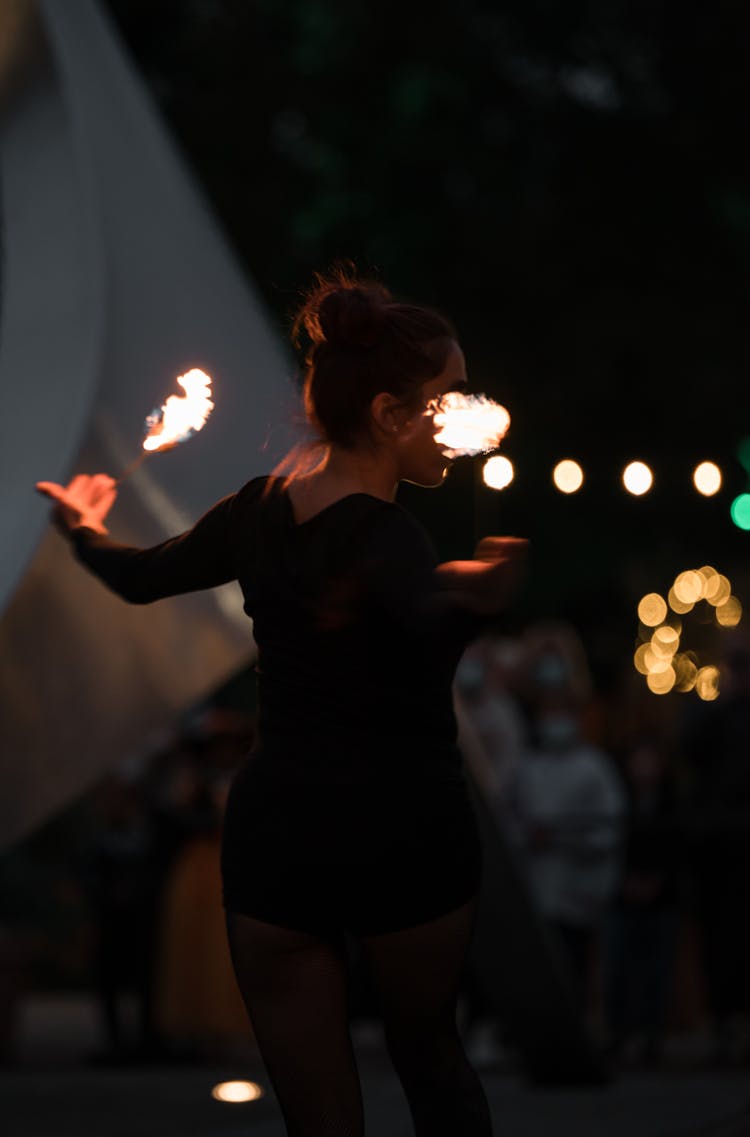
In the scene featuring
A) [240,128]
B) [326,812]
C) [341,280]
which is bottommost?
[326,812]

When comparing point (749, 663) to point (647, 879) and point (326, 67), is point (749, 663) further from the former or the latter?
point (326, 67)

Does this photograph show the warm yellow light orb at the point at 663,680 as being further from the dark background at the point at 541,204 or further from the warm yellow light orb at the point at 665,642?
the dark background at the point at 541,204

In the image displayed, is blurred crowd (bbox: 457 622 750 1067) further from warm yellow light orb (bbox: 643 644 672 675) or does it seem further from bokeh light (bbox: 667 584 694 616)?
bokeh light (bbox: 667 584 694 616)

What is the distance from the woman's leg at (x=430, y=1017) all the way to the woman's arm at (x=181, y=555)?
0.61m

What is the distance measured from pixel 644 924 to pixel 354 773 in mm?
6999

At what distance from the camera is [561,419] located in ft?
67.7

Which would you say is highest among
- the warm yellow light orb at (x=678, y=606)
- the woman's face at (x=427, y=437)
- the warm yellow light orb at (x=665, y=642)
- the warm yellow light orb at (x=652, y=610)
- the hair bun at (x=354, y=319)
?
the warm yellow light orb at (x=678, y=606)

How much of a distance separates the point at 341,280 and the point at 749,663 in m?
6.92

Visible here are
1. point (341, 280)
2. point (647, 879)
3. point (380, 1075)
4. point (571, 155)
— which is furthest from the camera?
point (571, 155)

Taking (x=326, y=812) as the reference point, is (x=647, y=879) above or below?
above

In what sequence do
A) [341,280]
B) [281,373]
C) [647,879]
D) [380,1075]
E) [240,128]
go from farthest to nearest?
[240,128]
[647,879]
[380,1075]
[281,373]
[341,280]

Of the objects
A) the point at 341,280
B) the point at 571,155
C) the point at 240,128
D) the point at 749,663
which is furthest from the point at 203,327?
the point at 571,155

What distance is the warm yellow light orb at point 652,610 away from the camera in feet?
73.2

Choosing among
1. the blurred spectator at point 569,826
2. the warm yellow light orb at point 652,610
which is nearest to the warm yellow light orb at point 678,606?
the warm yellow light orb at point 652,610
